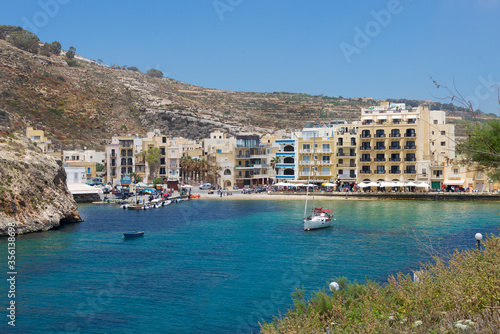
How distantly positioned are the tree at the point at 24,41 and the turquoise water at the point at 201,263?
441 feet

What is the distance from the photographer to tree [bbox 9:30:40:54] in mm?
179500

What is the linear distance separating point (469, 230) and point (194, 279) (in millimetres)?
31014

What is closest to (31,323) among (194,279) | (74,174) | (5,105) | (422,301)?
(194,279)

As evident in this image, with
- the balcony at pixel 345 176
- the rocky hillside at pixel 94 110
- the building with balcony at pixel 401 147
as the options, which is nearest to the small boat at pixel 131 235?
the balcony at pixel 345 176

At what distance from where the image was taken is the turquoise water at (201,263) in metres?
25.7

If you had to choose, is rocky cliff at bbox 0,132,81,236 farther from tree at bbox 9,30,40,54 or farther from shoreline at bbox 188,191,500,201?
tree at bbox 9,30,40,54

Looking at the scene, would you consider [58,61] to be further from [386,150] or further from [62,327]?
[62,327]

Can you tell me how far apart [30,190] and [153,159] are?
51736 mm

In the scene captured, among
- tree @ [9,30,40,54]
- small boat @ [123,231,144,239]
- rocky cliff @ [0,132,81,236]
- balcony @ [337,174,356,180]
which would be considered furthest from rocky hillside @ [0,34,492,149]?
small boat @ [123,231,144,239]

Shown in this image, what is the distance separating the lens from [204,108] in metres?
192

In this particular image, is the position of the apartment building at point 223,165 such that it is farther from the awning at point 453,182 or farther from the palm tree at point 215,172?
the awning at point 453,182

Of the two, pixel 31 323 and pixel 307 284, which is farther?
pixel 307 284

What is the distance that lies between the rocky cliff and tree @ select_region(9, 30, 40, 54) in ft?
435

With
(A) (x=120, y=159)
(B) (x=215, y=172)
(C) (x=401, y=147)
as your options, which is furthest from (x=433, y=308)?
(A) (x=120, y=159)
